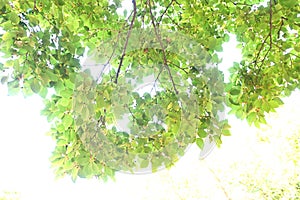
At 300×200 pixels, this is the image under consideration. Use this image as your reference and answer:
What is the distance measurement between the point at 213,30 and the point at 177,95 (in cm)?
71

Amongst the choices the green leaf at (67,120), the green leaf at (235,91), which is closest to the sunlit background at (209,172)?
the green leaf at (235,91)

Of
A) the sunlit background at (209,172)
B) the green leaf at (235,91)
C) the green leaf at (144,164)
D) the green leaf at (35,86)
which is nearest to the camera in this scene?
the green leaf at (35,86)

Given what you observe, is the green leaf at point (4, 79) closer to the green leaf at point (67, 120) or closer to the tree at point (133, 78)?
the tree at point (133, 78)

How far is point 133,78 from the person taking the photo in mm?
1725

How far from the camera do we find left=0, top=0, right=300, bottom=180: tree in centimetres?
122

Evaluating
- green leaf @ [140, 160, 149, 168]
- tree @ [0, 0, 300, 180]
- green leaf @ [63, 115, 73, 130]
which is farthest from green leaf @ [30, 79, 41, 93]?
green leaf @ [140, 160, 149, 168]

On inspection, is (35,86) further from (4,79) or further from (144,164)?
(144,164)

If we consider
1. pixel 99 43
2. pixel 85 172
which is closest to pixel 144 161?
pixel 85 172

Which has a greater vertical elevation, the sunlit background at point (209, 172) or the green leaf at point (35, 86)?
the sunlit background at point (209, 172)

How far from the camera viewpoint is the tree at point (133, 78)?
1219 mm

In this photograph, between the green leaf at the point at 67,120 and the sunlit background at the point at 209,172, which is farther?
the sunlit background at the point at 209,172

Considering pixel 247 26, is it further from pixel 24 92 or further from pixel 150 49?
pixel 24 92

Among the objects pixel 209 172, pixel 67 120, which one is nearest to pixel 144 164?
pixel 67 120

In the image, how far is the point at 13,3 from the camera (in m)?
1.34
